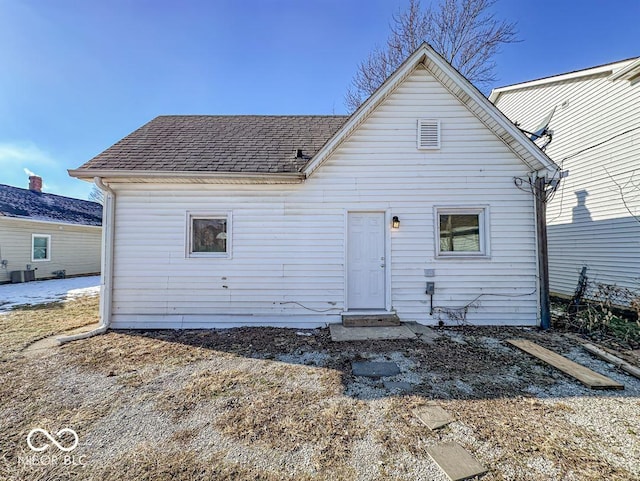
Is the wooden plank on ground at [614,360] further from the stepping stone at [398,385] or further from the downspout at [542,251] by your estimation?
the stepping stone at [398,385]

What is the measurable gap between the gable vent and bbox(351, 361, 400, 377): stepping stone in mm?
4464

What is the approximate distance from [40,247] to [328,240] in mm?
16452

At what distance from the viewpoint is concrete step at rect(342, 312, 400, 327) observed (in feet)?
17.9

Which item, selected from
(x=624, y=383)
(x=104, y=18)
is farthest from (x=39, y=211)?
(x=624, y=383)

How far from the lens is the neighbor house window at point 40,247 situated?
43.3ft

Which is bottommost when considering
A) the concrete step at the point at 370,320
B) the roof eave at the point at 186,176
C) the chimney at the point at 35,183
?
the concrete step at the point at 370,320

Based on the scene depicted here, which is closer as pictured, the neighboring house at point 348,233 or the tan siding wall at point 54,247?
the neighboring house at point 348,233

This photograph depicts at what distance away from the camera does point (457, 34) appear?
12.1m

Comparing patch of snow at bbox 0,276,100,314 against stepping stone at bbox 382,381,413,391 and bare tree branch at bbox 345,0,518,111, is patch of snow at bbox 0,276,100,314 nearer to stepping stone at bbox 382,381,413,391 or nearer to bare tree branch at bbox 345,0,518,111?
stepping stone at bbox 382,381,413,391

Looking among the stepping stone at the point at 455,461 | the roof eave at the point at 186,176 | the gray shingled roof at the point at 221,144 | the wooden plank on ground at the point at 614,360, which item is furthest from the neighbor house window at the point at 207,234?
the wooden plank on ground at the point at 614,360

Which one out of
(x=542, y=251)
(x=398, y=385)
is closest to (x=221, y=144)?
(x=398, y=385)

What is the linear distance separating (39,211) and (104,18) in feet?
40.6

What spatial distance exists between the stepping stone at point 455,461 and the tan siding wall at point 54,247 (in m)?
18.0

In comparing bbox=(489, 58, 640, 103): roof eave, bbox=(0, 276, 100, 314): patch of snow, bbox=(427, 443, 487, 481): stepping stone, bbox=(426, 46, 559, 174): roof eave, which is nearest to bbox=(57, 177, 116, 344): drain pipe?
bbox=(0, 276, 100, 314): patch of snow
